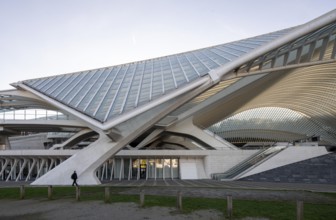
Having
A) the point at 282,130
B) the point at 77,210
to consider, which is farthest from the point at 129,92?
the point at 282,130

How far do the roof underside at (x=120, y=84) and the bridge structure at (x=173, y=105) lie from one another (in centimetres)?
11

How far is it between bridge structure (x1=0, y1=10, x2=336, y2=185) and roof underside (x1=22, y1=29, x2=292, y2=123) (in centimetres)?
11

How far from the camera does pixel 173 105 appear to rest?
81.8 feet

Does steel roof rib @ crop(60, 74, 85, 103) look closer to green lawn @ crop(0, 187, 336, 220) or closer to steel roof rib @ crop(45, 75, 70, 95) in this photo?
steel roof rib @ crop(45, 75, 70, 95)

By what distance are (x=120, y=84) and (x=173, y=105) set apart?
27.7 ft

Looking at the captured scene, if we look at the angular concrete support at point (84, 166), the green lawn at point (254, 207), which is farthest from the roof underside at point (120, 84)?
the green lawn at point (254, 207)

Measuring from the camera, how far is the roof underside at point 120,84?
24.9 metres

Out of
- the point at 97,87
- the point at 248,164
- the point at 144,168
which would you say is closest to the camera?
the point at 248,164

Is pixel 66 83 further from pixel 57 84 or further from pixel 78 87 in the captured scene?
pixel 78 87

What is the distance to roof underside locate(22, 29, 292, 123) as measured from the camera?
24906mm

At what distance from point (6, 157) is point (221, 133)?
125 ft

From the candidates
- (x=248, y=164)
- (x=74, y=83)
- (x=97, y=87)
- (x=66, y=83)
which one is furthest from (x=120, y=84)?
(x=248, y=164)

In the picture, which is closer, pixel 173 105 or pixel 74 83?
pixel 173 105

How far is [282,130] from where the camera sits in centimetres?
6122
